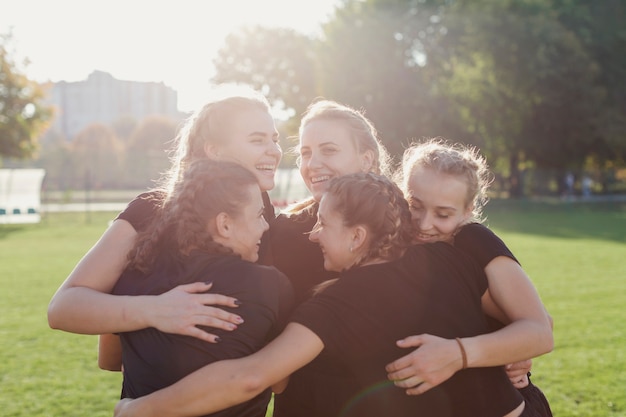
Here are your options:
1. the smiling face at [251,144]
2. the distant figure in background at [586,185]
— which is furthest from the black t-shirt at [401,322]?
the distant figure in background at [586,185]

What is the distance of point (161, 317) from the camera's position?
2.41m

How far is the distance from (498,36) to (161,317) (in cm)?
3901

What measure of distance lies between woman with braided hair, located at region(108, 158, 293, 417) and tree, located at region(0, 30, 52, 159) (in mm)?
34546

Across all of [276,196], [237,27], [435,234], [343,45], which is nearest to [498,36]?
[343,45]

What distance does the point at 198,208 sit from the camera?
8.38 feet

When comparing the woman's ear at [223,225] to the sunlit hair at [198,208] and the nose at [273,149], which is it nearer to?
the sunlit hair at [198,208]

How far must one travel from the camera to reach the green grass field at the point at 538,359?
5727 mm

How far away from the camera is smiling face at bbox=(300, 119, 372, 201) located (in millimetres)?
3684

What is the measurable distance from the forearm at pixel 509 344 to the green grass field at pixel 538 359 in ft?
10.0

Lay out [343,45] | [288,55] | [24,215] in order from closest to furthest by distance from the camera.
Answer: [24,215]
[343,45]
[288,55]

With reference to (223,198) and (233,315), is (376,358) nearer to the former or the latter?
(233,315)

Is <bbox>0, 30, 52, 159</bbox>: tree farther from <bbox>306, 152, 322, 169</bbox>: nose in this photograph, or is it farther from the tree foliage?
<bbox>306, 152, 322, 169</bbox>: nose

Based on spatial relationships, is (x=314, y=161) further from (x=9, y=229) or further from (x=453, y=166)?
(x=9, y=229)

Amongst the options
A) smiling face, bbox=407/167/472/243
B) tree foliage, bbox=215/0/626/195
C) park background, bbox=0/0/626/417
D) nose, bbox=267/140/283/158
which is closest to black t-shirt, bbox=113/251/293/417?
smiling face, bbox=407/167/472/243
